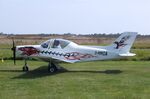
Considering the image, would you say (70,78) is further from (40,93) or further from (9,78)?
(40,93)

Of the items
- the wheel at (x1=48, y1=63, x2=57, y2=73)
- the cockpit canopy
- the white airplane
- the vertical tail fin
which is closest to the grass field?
the wheel at (x1=48, y1=63, x2=57, y2=73)

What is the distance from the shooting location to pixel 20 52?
67.9 feet

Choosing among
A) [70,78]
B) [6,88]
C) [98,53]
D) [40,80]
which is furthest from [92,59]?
[6,88]

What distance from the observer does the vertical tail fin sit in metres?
20.3

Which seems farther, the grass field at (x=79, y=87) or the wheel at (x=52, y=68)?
the wheel at (x=52, y=68)

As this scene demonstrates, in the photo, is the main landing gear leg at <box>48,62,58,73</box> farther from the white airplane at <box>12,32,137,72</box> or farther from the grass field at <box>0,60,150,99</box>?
the grass field at <box>0,60,150,99</box>

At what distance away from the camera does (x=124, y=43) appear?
2034 cm

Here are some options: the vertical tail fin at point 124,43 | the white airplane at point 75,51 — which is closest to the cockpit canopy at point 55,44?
the white airplane at point 75,51

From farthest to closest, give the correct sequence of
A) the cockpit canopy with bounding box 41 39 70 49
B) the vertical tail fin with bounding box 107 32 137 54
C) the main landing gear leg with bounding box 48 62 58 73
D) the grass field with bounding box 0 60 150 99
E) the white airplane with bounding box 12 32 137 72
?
1. the cockpit canopy with bounding box 41 39 70 49
2. the vertical tail fin with bounding box 107 32 137 54
3. the white airplane with bounding box 12 32 137 72
4. the main landing gear leg with bounding box 48 62 58 73
5. the grass field with bounding box 0 60 150 99

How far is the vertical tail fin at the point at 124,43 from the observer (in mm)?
20281

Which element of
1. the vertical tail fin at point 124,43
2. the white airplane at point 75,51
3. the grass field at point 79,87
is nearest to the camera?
the grass field at point 79,87

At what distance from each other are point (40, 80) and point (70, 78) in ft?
5.23

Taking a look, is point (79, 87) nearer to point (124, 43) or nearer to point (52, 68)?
point (52, 68)

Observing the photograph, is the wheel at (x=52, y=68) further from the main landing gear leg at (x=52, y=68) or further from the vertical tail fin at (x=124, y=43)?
the vertical tail fin at (x=124, y=43)
